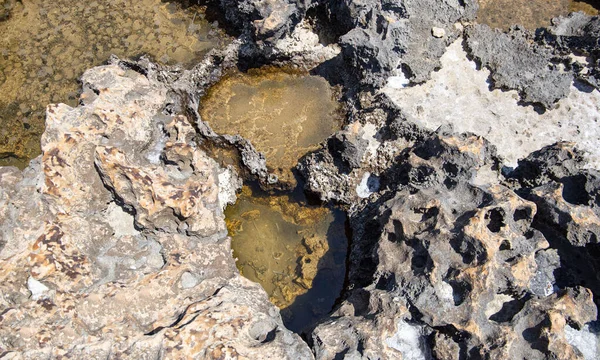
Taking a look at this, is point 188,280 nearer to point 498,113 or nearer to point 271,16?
point 271,16

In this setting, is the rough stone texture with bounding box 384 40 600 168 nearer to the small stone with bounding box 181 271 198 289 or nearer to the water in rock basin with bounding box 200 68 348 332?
the water in rock basin with bounding box 200 68 348 332

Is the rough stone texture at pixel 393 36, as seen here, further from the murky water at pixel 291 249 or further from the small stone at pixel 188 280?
the small stone at pixel 188 280

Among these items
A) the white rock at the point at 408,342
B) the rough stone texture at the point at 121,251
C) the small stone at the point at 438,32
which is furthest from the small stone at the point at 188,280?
the small stone at the point at 438,32

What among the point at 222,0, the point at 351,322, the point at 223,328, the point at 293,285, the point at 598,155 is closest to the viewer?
the point at 223,328

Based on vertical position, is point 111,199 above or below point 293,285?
above

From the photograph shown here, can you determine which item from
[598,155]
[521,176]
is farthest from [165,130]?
[598,155]

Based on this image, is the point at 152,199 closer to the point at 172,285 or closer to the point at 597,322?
the point at 172,285
